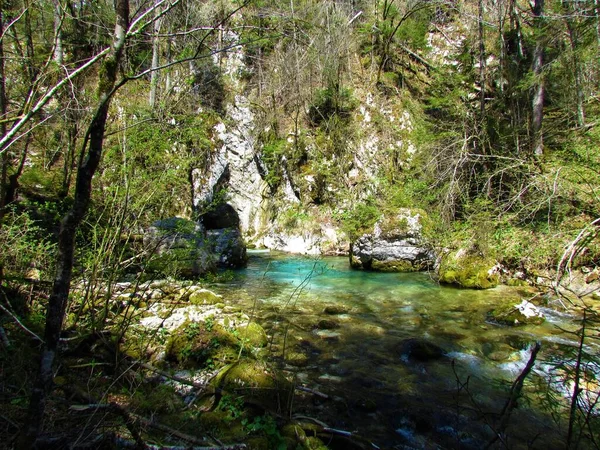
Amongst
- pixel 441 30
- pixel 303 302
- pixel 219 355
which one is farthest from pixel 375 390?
pixel 441 30

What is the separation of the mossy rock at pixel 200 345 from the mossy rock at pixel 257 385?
0.61 meters

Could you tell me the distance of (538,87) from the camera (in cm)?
1025

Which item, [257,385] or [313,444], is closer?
[313,444]

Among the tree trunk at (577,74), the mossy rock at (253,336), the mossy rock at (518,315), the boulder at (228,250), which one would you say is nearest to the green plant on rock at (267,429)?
the mossy rock at (253,336)

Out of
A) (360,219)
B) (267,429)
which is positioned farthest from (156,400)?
(360,219)

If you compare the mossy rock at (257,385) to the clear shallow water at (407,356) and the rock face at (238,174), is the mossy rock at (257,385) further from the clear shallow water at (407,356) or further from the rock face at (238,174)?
the rock face at (238,174)

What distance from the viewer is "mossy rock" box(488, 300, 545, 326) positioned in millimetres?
5633

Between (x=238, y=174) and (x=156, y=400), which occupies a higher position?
(x=238, y=174)

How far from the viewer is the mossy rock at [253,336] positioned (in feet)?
15.1

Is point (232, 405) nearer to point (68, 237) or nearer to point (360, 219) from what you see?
point (68, 237)

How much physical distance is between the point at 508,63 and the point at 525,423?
12654 millimetres

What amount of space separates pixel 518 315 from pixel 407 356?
2588 millimetres

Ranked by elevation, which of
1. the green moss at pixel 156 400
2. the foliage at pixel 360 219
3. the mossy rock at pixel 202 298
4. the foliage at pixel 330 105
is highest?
the foliage at pixel 330 105

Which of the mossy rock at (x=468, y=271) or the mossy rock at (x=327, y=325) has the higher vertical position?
the mossy rock at (x=468, y=271)
